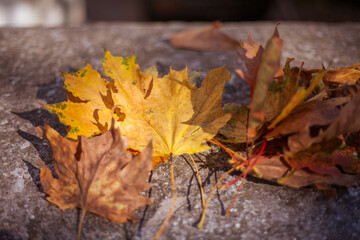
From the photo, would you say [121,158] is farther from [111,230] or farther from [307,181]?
[307,181]

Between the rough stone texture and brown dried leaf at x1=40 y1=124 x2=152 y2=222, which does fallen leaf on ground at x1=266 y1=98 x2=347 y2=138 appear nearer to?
the rough stone texture

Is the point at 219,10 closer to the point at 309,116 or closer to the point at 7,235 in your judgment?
the point at 309,116

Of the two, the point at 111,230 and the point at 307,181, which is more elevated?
the point at 307,181

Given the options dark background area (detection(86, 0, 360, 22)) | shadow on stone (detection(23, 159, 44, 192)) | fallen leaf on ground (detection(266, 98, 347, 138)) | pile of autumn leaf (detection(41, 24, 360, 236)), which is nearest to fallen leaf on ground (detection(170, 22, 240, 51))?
pile of autumn leaf (detection(41, 24, 360, 236))

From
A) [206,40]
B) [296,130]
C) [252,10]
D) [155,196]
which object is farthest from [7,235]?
[252,10]

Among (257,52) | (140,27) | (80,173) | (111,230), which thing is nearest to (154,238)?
(111,230)

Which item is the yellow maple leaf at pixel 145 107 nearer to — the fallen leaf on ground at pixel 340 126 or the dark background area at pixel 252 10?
the fallen leaf on ground at pixel 340 126
